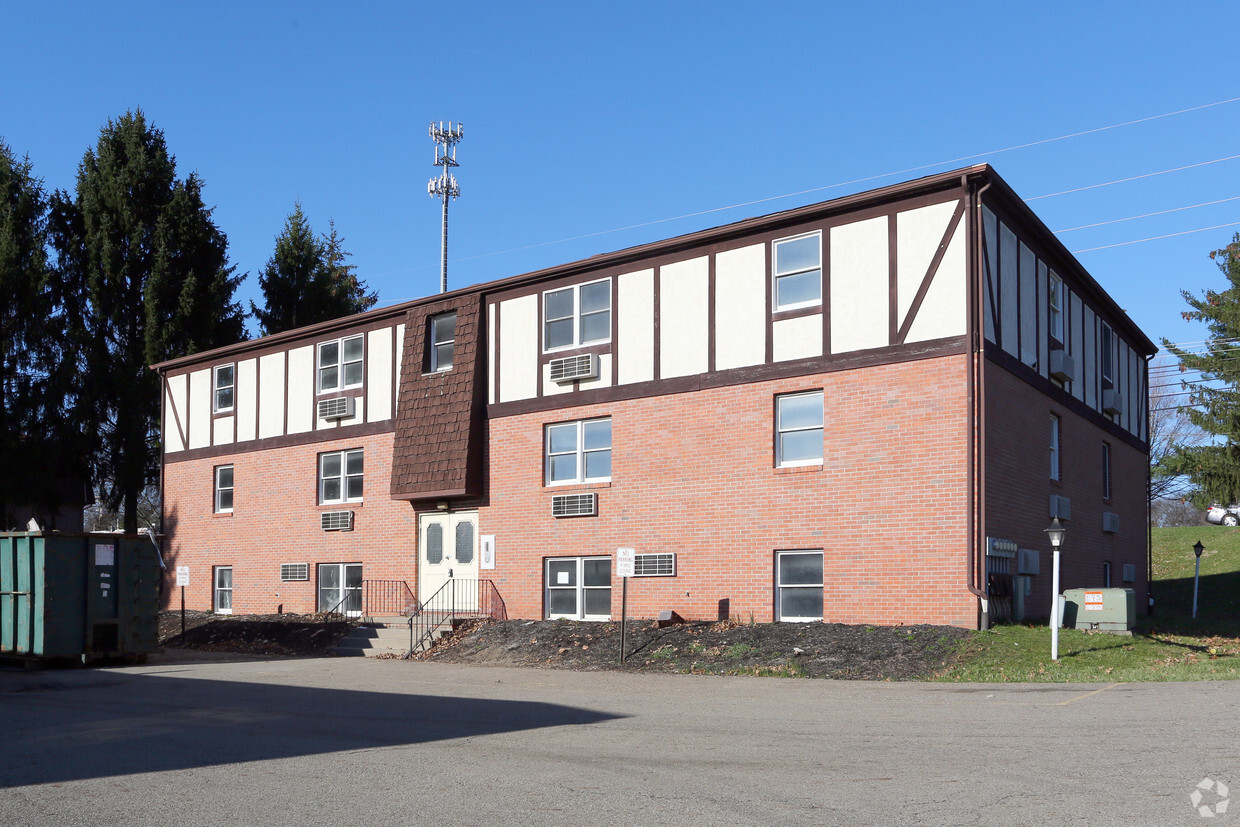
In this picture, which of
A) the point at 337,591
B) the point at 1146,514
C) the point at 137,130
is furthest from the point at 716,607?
the point at 137,130

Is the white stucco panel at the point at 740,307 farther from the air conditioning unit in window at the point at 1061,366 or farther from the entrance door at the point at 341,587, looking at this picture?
the entrance door at the point at 341,587

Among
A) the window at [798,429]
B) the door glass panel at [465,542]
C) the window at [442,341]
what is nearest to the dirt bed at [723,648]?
the door glass panel at [465,542]

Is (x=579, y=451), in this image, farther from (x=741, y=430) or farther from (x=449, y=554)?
(x=449, y=554)

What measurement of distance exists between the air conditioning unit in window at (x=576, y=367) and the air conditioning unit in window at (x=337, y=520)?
7.21 metres

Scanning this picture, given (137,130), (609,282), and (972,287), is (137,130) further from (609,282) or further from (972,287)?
(972,287)

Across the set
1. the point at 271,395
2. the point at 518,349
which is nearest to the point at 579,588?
the point at 518,349

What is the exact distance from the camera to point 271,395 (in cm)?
3058

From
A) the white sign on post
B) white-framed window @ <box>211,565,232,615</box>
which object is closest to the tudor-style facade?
white-framed window @ <box>211,565,232,615</box>

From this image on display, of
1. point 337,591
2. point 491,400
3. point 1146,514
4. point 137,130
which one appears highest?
point 137,130

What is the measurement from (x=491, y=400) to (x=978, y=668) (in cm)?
1270

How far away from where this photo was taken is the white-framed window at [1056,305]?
2309cm

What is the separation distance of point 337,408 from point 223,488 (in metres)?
5.69

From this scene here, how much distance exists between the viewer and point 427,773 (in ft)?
29.8

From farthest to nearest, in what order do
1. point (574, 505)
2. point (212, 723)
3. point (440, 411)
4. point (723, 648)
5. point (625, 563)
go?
point (440, 411)
point (574, 505)
point (625, 563)
point (723, 648)
point (212, 723)
